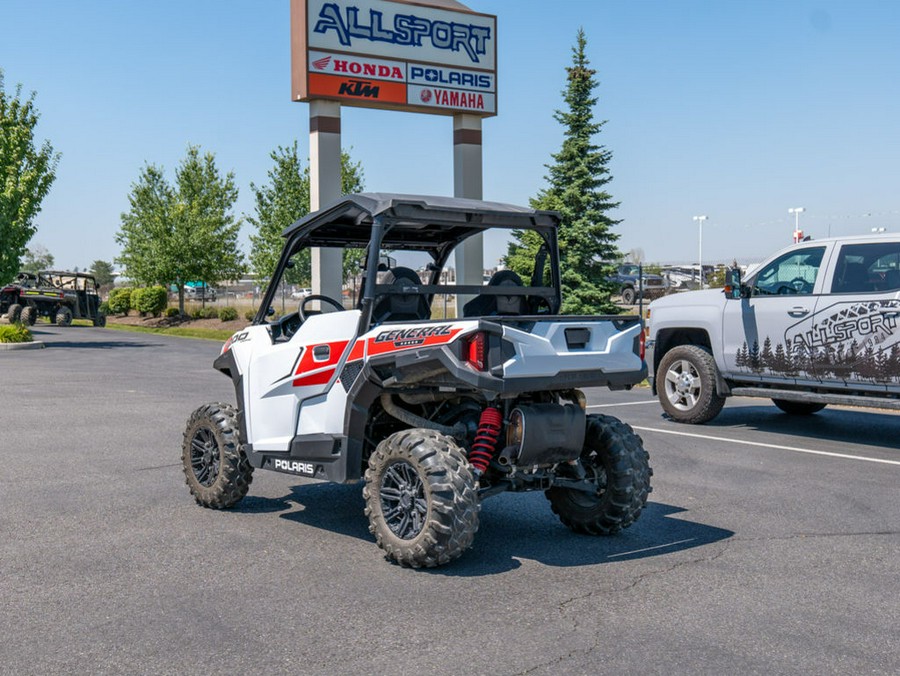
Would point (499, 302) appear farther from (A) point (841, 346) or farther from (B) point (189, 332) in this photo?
(B) point (189, 332)

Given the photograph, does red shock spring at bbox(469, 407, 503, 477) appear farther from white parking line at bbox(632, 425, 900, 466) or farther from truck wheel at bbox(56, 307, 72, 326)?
truck wheel at bbox(56, 307, 72, 326)

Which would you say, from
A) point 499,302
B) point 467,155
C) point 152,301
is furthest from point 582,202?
point 499,302

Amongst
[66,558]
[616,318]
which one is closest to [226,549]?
[66,558]

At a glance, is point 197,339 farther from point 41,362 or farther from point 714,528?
point 714,528

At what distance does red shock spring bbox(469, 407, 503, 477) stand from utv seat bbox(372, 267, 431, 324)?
0.88 metres

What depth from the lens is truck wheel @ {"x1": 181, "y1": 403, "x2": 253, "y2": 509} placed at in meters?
7.16

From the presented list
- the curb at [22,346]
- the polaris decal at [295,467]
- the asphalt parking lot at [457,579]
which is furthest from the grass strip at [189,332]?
the polaris decal at [295,467]

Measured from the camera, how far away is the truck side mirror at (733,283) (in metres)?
11.2

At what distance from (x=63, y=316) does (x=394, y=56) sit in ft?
76.9

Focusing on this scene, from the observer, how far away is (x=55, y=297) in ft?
132

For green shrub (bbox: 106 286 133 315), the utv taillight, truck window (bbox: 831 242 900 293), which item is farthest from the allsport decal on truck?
green shrub (bbox: 106 286 133 315)

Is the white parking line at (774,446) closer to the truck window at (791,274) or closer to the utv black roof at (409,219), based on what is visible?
the truck window at (791,274)

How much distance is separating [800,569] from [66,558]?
4.42 m

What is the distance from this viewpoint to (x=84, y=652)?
14.7 feet
